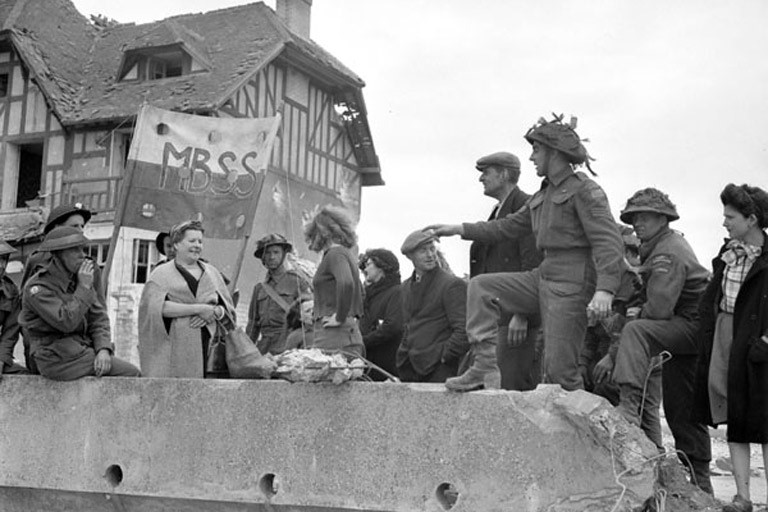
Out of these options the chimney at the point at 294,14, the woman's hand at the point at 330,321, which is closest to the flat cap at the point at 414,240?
the woman's hand at the point at 330,321

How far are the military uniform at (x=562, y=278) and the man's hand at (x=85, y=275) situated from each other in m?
2.44

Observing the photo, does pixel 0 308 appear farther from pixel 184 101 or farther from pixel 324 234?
pixel 184 101

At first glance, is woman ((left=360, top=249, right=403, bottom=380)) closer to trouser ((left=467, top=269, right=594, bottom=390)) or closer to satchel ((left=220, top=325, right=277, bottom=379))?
satchel ((left=220, top=325, right=277, bottom=379))

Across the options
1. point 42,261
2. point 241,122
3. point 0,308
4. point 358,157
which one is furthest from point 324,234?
point 358,157

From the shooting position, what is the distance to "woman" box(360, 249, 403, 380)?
744cm

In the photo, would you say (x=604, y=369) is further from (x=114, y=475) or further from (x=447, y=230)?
(x=114, y=475)

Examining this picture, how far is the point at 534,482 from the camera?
4.52 meters

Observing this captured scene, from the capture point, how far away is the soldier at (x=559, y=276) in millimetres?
4945

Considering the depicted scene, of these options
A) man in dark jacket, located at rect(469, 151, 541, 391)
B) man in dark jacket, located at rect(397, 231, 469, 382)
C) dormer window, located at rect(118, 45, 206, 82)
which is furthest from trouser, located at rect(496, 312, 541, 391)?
dormer window, located at rect(118, 45, 206, 82)

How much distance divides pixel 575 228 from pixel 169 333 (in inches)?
99.9

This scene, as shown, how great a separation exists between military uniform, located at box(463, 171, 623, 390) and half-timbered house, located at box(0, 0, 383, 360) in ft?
57.8

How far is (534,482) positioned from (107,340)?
287cm

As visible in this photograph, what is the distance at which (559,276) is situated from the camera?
5148 mm

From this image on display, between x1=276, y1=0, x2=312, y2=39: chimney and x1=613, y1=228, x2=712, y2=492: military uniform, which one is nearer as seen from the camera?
x1=613, y1=228, x2=712, y2=492: military uniform
